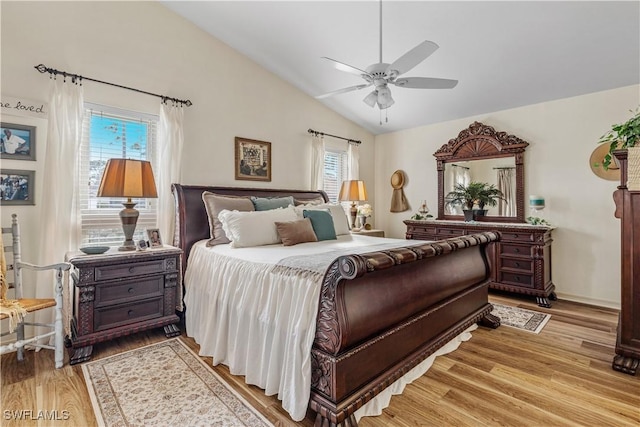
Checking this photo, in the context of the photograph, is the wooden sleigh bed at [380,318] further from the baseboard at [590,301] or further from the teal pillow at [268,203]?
the baseboard at [590,301]

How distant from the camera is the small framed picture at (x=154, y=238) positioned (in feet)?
9.92

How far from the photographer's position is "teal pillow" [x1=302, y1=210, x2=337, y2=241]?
131 inches

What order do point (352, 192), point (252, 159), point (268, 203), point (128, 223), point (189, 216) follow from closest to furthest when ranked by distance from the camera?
point (128, 223), point (189, 216), point (268, 203), point (252, 159), point (352, 192)

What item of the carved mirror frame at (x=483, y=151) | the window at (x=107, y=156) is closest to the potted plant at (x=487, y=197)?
the carved mirror frame at (x=483, y=151)

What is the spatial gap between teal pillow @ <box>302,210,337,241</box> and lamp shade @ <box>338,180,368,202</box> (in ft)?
4.84

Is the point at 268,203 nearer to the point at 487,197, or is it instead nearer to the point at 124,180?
the point at 124,180

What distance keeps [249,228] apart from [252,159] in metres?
1.54

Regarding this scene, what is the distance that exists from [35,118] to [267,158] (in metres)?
2.39

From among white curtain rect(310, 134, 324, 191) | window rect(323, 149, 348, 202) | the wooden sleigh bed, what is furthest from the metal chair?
window rect(323, 149, 348, 202)

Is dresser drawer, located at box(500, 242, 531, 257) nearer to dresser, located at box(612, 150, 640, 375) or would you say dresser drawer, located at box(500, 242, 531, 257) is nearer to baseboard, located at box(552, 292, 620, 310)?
baseboard, located at box(552, 292, 620, 310)

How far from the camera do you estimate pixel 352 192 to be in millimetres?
4883

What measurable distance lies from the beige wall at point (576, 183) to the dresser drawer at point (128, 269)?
184 inches

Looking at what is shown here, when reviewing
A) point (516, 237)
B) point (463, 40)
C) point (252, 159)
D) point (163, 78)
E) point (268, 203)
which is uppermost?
point (463, 40)

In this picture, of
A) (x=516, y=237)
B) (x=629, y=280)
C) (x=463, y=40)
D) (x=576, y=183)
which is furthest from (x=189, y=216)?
(x=576, y=183)
